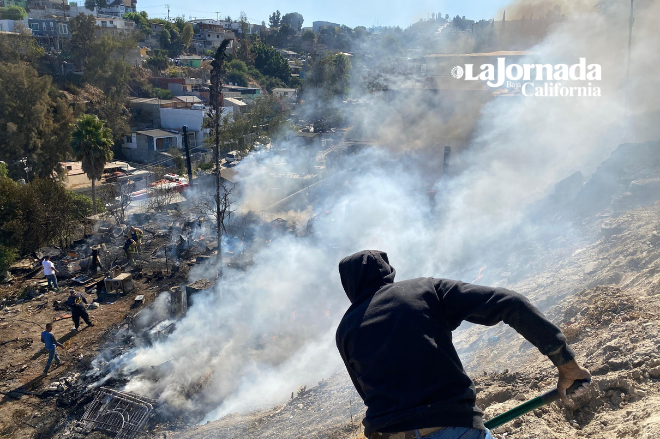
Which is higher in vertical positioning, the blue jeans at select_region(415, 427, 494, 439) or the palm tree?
the palm tree

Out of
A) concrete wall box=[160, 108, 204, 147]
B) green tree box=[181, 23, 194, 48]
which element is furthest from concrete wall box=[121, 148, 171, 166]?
green tree box=[181, 23, 194, 48]

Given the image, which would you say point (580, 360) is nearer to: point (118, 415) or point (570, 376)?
point (570, 376)

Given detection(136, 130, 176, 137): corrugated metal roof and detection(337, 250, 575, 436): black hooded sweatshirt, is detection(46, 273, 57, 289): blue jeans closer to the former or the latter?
detection(337, 250, 575, 436): black hooded sweatshirt

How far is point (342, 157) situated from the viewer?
2531 cm

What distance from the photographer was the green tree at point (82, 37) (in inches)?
1689

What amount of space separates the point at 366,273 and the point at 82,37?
5093cm

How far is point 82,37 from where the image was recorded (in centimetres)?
4319

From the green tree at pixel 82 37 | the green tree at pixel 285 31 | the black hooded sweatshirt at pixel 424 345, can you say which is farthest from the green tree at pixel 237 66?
the black hooded sweatshirt at pixel 424 345

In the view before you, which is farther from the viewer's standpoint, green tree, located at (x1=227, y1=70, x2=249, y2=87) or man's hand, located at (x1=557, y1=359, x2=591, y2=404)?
green tree, located at (x1=227, y1=70, x2=249, y2=87)

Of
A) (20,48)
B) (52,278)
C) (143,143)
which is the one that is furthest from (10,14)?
(52,278)

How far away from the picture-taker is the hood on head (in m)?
1.83

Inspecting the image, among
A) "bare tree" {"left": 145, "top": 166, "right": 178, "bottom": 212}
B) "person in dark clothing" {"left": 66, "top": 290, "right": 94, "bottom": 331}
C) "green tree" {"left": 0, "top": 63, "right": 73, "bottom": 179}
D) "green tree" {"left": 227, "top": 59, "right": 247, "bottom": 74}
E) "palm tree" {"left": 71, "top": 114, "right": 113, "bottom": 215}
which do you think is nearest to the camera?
"person in dark clothing" {"left": 66, "top": 290, "right": 94, "bottom": 331}

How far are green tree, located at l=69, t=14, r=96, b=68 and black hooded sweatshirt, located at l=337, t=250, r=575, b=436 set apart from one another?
163 feet

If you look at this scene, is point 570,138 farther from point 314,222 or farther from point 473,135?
point 314,222
